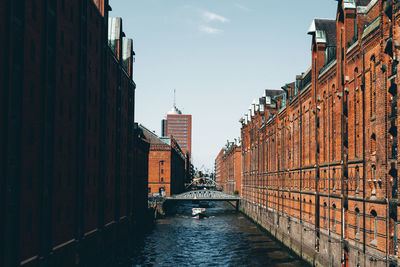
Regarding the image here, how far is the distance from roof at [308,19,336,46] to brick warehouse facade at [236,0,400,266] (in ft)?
0.29

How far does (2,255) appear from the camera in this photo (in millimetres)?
20359

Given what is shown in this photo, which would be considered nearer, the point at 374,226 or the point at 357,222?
the point at 374,226

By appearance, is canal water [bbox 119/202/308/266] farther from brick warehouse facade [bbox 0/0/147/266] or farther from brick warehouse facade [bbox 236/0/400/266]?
brick warehouse facade [bbox 0/0/147/266]

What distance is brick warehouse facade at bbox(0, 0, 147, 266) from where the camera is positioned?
22.0 metres

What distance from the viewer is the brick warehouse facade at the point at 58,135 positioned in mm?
22016

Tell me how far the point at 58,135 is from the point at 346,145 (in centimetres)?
1894

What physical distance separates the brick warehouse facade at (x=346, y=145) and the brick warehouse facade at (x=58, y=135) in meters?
18.4

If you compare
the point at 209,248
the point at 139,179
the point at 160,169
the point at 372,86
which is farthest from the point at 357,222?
the point at 160,169

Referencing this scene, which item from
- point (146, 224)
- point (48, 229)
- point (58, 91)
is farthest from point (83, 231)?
point (146, 224)

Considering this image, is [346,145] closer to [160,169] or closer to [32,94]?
[32,94]

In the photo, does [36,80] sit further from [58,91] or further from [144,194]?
[144,194]

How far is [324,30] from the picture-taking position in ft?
129

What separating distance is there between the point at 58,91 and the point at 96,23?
12.8 m

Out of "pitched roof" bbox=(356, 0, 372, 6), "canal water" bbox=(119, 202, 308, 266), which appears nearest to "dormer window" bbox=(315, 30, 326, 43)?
"pitched roof" bbox=(356, 0, 372, 6)
